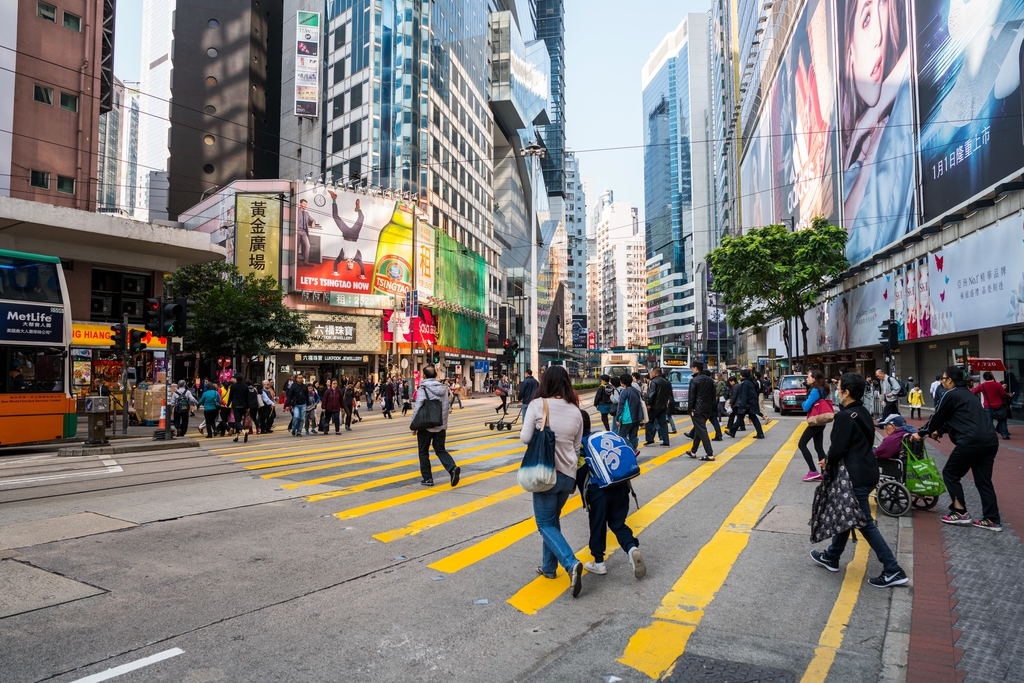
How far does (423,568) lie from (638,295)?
7006 inches

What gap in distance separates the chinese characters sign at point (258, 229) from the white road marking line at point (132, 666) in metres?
39.7

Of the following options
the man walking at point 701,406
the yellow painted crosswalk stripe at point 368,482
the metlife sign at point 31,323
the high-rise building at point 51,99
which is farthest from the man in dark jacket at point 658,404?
the high-rise building at point 51,99

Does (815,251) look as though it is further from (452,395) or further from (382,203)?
(382,203)

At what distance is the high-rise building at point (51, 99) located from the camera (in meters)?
28.7

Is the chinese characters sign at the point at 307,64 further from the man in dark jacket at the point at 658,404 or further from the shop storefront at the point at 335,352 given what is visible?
the man in dark jacket at the point at 658,404

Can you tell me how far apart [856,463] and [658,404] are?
9.66 meters

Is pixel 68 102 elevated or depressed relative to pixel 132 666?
elevated

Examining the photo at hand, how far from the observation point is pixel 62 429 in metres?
15.1

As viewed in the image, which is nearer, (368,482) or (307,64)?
(368,482)

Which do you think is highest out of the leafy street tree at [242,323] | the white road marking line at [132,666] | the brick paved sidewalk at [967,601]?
the leafy street tree at [242,323]

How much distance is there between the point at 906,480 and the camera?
766 centimetres

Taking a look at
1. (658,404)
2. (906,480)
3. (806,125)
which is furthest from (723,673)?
(806,125)

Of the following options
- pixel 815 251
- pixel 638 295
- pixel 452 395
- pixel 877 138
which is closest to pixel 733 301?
pixel 815 251

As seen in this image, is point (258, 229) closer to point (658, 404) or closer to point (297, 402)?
point (297, 402)
